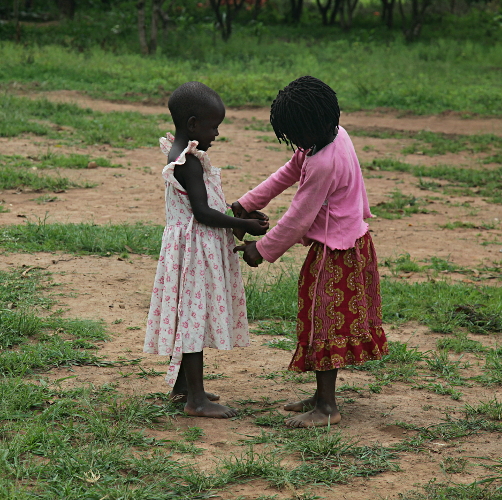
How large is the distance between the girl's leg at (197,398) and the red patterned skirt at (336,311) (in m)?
0.35

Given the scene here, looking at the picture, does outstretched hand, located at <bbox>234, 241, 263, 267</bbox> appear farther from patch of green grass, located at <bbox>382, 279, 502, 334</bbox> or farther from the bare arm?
patch of green grass, located at <bbox>382, 279, 502, 334</bbox>

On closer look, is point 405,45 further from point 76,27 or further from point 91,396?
point 91,396

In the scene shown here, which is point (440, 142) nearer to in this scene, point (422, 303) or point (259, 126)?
point (259, 126)

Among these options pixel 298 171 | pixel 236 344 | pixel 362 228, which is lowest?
pixel 236 344

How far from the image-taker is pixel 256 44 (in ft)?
68.3

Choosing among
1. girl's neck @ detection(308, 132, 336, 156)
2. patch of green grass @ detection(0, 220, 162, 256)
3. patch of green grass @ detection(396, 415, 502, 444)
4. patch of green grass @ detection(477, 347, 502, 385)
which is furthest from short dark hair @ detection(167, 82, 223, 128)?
patch of green grass @ detection(0, 220, 162, 256)

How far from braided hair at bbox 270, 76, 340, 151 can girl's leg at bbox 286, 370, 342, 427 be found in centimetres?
98

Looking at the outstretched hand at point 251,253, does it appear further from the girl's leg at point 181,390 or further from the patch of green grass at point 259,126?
the patch of green grass at point 259,126

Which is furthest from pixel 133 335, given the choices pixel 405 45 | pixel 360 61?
pixel 405 45

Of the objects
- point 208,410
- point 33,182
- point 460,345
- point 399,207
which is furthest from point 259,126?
point 208,410

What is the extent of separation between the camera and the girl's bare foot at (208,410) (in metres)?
3.01

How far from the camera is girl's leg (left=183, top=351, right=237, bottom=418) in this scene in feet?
9.89

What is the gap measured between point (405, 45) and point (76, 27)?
33.8 feet

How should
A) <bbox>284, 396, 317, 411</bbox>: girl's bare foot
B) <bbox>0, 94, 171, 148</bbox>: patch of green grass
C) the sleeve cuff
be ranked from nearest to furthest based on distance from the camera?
<bbox>284, 396, 317, 411</bbox>: girl's bare foot, the sleeve cuff, <bbox>0, 94, 171, 148</bbox>: patch of green grass
